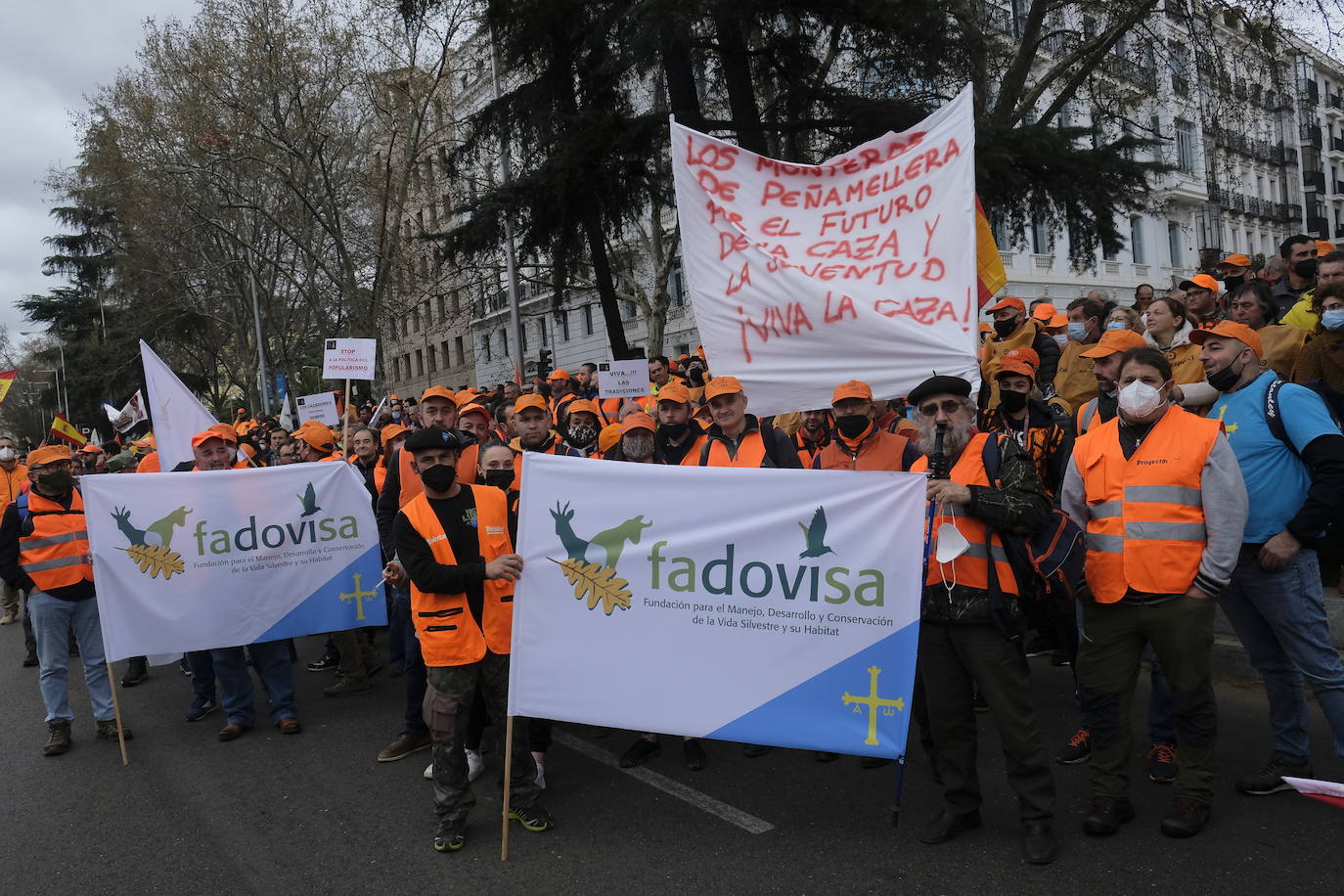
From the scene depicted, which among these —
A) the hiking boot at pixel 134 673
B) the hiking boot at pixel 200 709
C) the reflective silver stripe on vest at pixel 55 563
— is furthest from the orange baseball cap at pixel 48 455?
the hiking boot at pixel 134 673

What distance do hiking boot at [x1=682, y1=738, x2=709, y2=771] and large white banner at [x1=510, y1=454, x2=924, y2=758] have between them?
1075 millimetres

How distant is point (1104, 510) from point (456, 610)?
2.85 m

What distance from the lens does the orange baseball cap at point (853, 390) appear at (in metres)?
4.55

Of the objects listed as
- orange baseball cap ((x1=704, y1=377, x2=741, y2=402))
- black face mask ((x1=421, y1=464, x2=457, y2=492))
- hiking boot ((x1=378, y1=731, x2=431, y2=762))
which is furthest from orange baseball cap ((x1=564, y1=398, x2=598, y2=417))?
black face mask ((x1=421, y1=464, x2=457, y2=492))

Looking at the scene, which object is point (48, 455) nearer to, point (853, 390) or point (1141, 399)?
point (853, 390)

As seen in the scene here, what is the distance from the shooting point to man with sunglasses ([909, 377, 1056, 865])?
3617 mm

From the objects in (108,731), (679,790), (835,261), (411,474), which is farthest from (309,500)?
(835,261)

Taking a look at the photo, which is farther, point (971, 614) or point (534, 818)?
point (534, 818)

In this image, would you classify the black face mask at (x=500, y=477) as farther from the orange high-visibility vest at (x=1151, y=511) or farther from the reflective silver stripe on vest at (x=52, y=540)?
the reflective silver stripe on vest at (x=52, y=540)

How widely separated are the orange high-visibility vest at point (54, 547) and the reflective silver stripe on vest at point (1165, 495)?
6148 millimetres

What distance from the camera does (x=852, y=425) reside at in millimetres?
4727

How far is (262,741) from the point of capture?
5949 mm

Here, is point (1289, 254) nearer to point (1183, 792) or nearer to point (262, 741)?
point (1183, 792)

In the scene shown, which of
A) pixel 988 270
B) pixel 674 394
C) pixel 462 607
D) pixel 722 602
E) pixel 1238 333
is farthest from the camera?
pixel 674 394
